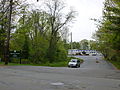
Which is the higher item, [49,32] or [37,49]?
[49,32]

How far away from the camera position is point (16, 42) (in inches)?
1718

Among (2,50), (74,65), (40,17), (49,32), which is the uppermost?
(40,17)

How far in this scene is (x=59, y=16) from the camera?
52.2 m

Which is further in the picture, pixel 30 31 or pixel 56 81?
pixel 30 31

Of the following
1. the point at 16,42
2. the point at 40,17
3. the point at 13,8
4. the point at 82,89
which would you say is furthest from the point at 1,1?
the point at 82,89

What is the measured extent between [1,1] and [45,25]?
61.7ft

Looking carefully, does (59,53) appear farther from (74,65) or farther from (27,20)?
(74,65)

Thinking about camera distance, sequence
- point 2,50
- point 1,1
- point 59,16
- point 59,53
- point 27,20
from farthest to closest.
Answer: point 59,53 < point 59,16 < point 27,20 < point 2,50 < point 1,1

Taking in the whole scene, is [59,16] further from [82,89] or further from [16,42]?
[82,89]

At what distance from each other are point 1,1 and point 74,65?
1824 centimetres

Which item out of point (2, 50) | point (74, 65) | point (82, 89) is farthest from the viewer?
point (2, 50)

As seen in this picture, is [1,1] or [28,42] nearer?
[1,1]

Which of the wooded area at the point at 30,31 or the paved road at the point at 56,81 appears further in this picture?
the wooded area at the point at 30,31

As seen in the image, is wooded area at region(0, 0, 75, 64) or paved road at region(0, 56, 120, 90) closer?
paved road at region(0, 56, 120, 90)
